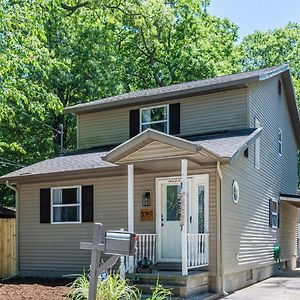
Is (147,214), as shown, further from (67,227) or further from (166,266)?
(67,227)

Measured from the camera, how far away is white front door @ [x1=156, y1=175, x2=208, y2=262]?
1205 centimetres

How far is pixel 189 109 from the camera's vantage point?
1487 cm

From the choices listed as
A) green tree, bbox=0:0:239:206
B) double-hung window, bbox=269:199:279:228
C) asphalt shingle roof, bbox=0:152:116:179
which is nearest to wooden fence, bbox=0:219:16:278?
asphalt shingle roof, bbox=0:152:116:179

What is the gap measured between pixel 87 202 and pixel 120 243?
28.8ft

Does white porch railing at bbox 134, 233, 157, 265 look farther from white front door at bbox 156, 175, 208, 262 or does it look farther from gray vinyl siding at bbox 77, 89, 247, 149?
gray vinyl siding at bbox 77, 89, 247, 149

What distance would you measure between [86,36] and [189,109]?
407 inches

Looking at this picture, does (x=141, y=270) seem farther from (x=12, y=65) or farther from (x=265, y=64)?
(x=265, y=64)

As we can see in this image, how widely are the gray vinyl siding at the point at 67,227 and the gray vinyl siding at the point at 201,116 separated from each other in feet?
8.69

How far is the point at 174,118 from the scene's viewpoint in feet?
49.2

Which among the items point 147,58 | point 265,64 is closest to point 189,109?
point 147,58

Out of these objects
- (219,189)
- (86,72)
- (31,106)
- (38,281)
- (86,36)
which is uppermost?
(86,36)

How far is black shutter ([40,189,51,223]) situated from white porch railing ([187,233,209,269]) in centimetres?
493

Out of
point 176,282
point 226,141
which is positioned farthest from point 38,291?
point 226,141

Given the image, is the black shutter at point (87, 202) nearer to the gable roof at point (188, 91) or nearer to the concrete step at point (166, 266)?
the concrete step at point (166, 266)
